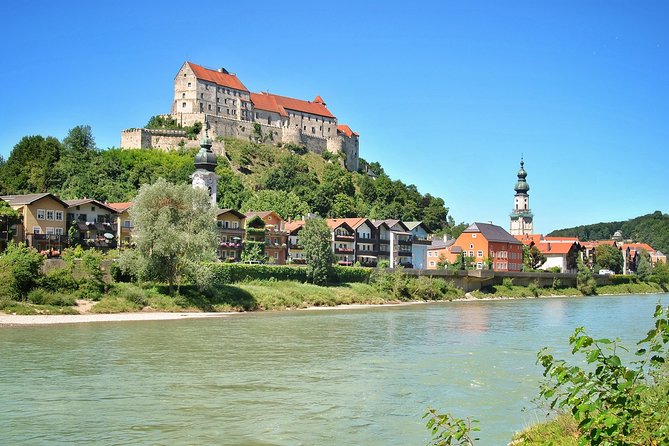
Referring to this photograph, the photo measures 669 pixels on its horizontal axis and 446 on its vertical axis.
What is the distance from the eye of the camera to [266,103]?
453 ft

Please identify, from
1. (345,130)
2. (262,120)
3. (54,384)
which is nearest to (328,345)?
(54,384)

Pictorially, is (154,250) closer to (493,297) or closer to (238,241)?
(238,241)

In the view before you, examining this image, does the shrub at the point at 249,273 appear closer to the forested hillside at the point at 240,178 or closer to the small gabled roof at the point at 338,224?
the small gabled roof at the point at 338,224

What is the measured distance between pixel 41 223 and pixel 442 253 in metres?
58.1

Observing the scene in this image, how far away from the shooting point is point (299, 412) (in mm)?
16734

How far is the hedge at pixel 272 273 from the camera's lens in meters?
55.3

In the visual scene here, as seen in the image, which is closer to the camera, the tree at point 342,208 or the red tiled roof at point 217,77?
the tree at point 342,208

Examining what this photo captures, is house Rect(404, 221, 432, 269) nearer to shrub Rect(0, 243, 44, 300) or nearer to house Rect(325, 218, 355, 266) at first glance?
house Rect(325, 218, 355, 266)

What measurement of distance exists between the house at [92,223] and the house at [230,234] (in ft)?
32.2

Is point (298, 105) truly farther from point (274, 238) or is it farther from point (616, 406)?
point (616, 406)

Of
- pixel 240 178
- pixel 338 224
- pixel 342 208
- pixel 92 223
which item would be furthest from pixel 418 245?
pixel 92 223

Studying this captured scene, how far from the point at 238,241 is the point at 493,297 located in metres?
29.5

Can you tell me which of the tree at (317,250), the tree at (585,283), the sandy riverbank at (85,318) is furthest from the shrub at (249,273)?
the tree at (585,283)

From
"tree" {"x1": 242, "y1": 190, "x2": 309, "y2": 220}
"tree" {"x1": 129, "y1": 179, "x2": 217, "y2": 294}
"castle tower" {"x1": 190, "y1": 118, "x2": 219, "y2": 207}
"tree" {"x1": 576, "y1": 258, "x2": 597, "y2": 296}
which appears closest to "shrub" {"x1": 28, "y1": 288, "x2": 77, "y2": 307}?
"tree" {"x1": 129, "y1": 179, "x2": 217, "y2": 294}
